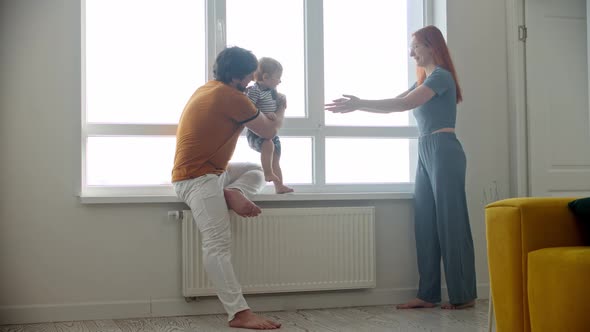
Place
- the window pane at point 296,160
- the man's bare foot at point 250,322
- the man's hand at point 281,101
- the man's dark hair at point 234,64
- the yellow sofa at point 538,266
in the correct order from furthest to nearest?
the window pane at point 296,160
the man's hand at point 281,101
the man's dark hair at point 234,64
the man's bare foot at point 250,322
the yellow sofa at point 538,266

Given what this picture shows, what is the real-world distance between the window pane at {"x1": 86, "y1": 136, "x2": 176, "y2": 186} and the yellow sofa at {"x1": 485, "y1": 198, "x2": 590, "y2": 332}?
75.4 inches

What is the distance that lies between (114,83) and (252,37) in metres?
0.82

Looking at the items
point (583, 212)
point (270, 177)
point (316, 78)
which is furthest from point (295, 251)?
point (583, 212)

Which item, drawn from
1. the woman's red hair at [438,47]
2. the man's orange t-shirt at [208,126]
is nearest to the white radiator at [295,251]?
the man's orange t-shirt at [208,126]

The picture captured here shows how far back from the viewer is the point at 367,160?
3.88 metres

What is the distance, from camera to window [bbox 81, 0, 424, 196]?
3.54m

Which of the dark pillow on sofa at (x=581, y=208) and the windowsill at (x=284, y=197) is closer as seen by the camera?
the dark pillow on sofa at (x=581, y=208)

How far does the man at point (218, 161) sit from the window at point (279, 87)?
49 cm

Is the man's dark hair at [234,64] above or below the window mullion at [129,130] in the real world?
above

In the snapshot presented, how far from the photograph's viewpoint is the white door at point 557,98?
382cm

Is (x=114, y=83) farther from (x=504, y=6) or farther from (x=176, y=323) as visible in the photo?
(x=504, y=6)

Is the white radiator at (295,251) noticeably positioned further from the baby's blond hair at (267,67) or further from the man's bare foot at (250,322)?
the baby's blond hair at (267,67)

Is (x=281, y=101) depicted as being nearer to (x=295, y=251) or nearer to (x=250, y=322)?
(x=295, y=251)

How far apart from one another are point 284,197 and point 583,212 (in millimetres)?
1697
